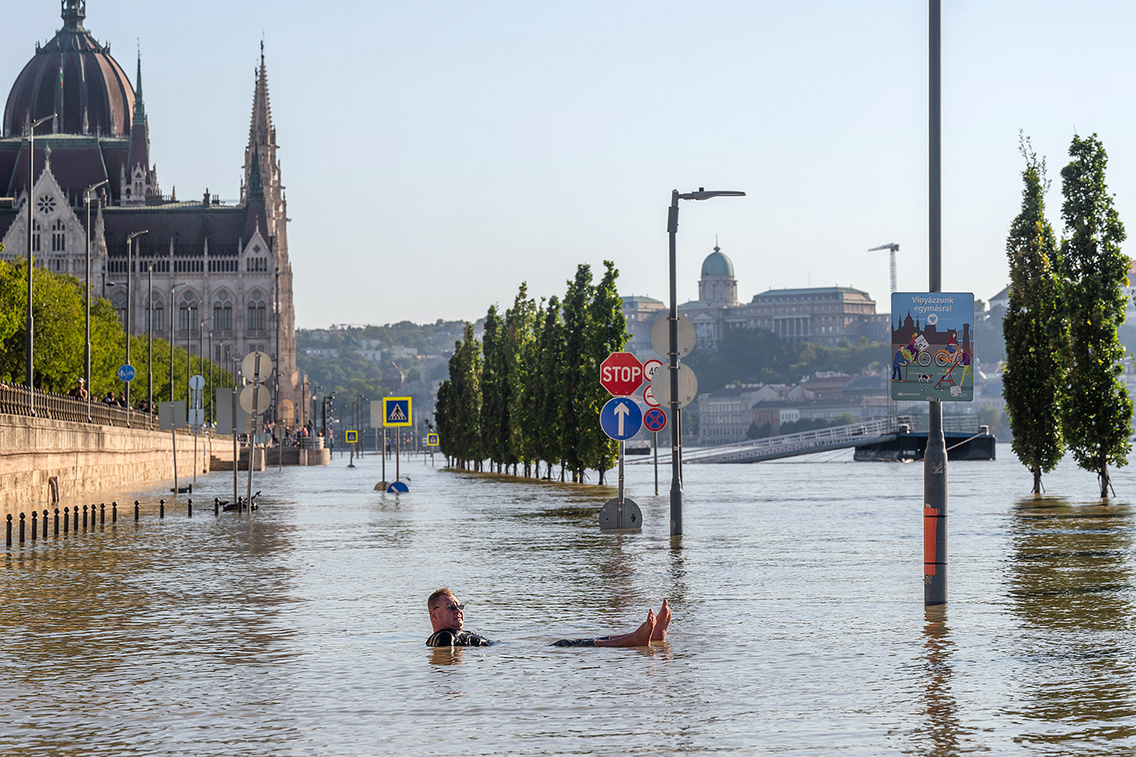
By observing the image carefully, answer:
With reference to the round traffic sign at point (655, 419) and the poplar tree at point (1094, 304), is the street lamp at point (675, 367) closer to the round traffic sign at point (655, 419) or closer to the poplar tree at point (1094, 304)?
the round traffic sign at point (655, 419)

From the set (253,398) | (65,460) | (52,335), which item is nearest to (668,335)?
(253,398)

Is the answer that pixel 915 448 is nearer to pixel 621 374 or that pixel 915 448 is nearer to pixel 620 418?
pixel 621 374

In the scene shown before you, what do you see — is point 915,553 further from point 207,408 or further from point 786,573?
point 207,408

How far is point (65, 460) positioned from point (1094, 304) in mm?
27874

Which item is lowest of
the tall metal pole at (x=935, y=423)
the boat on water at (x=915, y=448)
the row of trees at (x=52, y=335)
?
the boat on water at (x=915, y=448)

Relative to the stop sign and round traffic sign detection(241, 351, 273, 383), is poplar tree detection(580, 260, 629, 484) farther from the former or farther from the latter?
the stop sign

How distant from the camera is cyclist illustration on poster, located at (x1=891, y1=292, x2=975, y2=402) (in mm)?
15867

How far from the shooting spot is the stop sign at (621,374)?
29516 mm

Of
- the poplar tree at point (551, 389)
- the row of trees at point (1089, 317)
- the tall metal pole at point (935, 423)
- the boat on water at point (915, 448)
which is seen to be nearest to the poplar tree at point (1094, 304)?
the row of trees at point (1089, 317)

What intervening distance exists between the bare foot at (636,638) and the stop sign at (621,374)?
1577cm

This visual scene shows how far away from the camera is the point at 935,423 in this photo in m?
16.1

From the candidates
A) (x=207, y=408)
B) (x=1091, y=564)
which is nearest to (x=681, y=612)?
(x=1091, y=564)

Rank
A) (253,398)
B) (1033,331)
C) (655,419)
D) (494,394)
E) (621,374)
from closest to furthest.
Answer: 1. (621,374)
2. (655,419)
3. (253,398)
4. (1033,331)
5. (494,394)

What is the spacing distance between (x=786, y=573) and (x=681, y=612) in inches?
196
